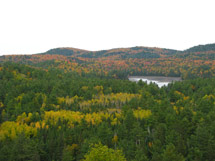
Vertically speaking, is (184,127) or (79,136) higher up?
(184,127)

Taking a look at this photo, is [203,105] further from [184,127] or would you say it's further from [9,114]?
[9,114]

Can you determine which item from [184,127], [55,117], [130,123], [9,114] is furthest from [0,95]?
[184,127]

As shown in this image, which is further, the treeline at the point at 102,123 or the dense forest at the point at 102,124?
the treeline at the point at 102,123

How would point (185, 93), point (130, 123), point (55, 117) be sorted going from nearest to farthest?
point (130, 123)
point (55, 117)
point (185, 93)

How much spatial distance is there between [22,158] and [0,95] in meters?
105

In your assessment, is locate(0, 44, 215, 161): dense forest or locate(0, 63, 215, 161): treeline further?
locate(0, 63, 215, 161): treeline

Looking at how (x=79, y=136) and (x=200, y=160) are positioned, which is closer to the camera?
(x=200, y=160)

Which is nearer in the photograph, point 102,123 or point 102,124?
point 102,124

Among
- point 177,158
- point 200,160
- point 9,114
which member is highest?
point 177,158

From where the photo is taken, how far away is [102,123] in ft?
266

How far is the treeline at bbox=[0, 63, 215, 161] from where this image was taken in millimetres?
57438

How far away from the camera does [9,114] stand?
119875 millimetres

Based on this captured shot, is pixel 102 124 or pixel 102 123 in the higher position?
pixel 102 124

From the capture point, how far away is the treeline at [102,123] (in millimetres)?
57438
